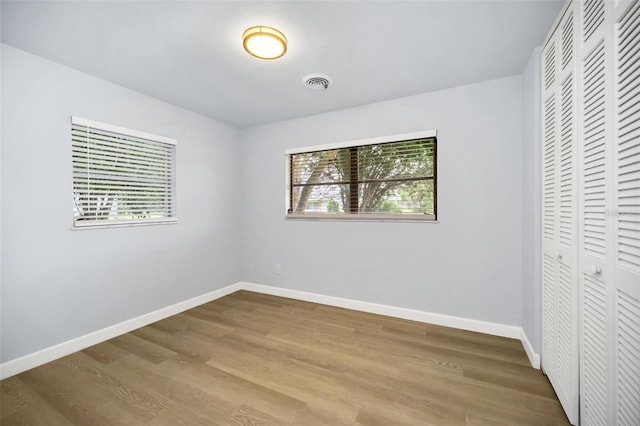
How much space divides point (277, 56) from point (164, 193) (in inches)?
81.8

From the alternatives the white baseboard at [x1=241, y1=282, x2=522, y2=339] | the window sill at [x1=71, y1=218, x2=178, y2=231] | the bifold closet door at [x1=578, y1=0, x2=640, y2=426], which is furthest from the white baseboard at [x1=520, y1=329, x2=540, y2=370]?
the window sill at [x1=71, y1=218, x2=178, y2=231]

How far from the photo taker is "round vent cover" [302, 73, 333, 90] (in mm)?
2400

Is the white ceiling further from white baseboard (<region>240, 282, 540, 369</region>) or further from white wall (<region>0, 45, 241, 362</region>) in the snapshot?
white baseboard (<region>240, 282, 540, 369</region>)

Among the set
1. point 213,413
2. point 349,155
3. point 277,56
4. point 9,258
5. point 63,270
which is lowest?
point 213,413

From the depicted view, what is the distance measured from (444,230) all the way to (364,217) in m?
0.86

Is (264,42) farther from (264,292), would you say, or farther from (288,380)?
(264,292)

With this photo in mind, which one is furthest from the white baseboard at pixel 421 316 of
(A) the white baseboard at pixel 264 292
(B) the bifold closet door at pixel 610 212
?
(B) the bifold closet door at pixel 610 212

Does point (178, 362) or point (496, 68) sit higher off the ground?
point (496, 68)

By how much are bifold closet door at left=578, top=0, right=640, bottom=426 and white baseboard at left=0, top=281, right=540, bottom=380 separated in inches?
37.4

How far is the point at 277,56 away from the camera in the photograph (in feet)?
6.50

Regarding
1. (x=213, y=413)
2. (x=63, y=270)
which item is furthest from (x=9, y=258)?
(x=213, y=413)

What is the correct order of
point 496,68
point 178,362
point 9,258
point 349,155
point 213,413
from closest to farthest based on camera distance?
1. point 213,413
2. point 9,258
3. point 178,362
4. point 496,68
5. point 349,155

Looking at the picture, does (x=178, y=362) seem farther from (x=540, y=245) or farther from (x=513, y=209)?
(x=513, y=209)

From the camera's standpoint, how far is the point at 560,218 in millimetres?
1627
